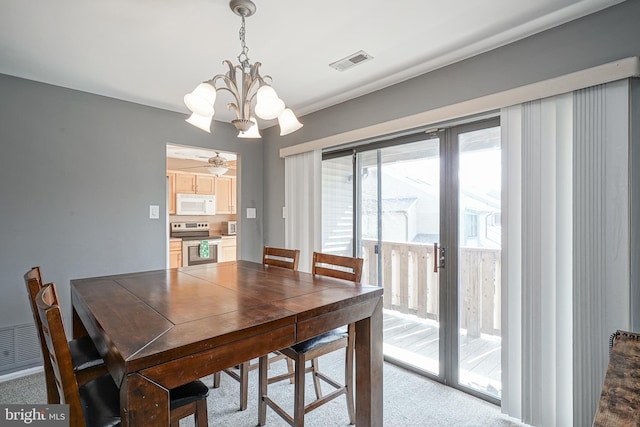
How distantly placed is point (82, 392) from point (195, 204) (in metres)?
4.90

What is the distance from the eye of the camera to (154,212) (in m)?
3.15

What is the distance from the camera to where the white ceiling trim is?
61.2 inches

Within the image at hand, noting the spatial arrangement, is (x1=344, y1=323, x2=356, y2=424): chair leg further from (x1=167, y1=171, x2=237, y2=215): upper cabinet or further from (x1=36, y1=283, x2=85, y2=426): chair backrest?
(x1=167, y1=171, x2=237, y2=215): upper cabinet

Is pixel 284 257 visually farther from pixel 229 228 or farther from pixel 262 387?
pixel 229 228

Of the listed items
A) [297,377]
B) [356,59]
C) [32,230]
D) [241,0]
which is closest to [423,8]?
[356,59]

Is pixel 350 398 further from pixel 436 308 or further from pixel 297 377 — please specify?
pixel 436 308

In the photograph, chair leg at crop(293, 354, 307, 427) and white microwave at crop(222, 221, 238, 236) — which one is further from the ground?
white microwave at crop(222, 221, 238, 236)

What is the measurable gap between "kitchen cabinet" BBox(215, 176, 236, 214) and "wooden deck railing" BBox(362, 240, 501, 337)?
4052 millimetres

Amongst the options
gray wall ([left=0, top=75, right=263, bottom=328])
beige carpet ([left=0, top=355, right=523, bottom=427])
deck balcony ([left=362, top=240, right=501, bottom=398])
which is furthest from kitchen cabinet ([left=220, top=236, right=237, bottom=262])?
deck balcony ([left=362, top=240, right=501, bottom=398])

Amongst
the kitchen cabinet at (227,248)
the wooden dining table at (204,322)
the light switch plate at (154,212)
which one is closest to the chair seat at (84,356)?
the wooden dining table at (204,322)

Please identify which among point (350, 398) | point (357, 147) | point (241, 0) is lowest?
point (350, 398)

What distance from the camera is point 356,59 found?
224 cm

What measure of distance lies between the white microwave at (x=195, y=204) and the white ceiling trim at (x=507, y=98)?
3718 millimetres

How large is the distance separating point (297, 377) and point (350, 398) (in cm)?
52
